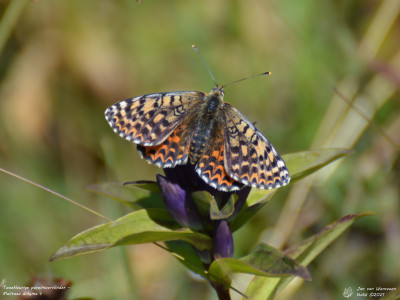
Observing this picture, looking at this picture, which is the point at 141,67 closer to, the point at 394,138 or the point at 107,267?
the point at 107,267

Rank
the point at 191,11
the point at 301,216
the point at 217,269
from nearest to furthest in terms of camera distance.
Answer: the point at 217,269 < the point at 301,216 < the point at 191,11

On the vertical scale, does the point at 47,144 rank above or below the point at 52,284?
above

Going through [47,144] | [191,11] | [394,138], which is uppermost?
[191,11]

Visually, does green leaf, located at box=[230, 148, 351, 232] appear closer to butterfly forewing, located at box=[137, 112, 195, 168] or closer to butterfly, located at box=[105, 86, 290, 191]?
butterfly, located at box=[105, 86, 290, 191]

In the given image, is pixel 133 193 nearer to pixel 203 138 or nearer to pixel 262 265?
pixel 203 138

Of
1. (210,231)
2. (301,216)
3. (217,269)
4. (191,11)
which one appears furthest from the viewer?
(191,11)

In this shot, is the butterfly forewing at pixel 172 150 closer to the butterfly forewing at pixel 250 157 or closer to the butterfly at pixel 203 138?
the butterfly at pixel 203 138

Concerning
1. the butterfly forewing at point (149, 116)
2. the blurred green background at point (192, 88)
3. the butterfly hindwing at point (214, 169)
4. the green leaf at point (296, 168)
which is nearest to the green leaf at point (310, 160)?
the green leaf at point (296, 168)

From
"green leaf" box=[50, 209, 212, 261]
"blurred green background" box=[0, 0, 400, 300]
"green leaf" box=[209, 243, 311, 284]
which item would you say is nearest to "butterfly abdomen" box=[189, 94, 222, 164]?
"green leaf" box=[50, 209, 212, 261]

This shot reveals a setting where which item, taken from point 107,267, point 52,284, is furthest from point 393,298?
point 107,267
